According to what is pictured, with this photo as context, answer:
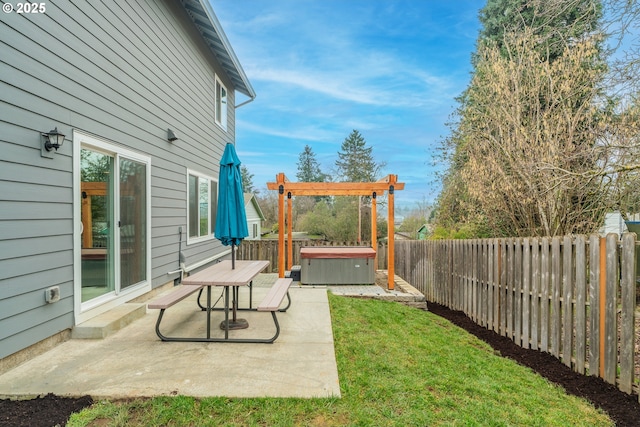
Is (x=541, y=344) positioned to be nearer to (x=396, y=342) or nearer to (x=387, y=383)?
(x=396, y=342)

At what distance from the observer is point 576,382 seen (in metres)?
3.39

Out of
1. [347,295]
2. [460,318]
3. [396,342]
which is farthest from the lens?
[347,295]

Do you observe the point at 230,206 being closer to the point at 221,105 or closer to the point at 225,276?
the point at 225,276

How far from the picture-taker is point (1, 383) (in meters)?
2.59

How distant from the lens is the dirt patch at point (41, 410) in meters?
2.15

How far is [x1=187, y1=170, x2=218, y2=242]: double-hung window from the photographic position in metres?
7.26

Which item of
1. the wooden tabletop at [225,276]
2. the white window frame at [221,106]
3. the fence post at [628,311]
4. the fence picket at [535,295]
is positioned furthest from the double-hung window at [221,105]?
the fence post at [628,311]

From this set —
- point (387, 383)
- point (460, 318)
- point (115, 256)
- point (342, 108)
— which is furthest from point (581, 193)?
point (342, 108)

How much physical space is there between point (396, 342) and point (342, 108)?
37136 millimetres

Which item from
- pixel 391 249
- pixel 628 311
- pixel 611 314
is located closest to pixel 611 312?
pixel 611 314

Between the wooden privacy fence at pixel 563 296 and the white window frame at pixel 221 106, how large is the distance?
23.3 feet

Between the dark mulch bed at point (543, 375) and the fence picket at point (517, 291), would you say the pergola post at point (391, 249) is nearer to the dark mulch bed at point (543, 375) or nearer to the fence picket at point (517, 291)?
the dark mulch bed at point (543, 375)

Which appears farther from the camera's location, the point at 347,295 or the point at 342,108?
the point at 342,108

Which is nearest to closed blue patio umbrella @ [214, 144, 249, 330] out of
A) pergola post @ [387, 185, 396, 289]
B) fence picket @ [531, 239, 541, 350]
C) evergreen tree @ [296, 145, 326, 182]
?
fence picket @ [531, 239, 541, 350]
